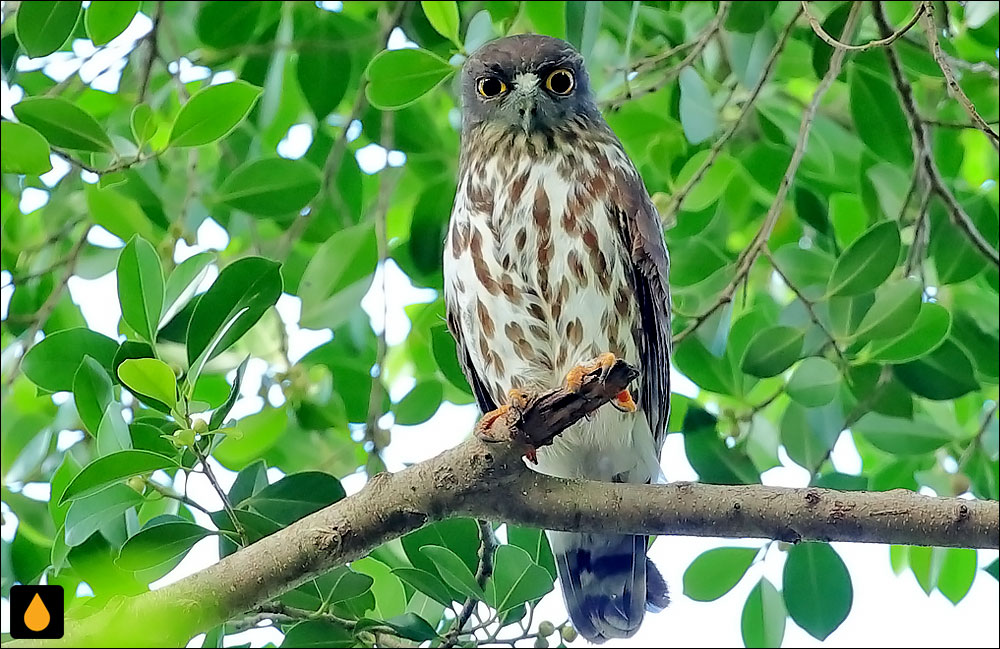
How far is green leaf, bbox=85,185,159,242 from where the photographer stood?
8.98ft

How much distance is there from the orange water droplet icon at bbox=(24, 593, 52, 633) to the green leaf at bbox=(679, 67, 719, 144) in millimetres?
1749

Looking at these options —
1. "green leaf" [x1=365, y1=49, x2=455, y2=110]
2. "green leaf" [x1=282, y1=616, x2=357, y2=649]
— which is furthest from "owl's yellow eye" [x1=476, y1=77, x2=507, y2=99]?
"green leaf" [x1=282, y1=616, x2=357, y2=649]

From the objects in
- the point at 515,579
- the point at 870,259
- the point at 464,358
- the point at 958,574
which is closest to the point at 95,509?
the point at 515,579

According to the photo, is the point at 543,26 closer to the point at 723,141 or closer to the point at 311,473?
the point at 723,141

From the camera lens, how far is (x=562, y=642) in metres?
2.39

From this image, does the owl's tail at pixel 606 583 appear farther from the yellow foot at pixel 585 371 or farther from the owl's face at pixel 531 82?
the owl's face at pixel 531 82

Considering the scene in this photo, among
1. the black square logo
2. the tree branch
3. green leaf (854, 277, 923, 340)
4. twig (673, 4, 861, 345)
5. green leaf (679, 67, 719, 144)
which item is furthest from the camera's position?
green leaf (679, 67, 719, 144)

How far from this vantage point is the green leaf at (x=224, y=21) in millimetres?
3068

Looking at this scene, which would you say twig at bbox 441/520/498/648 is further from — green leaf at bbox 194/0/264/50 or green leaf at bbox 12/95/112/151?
green leaf at bbox 194/0/264/50

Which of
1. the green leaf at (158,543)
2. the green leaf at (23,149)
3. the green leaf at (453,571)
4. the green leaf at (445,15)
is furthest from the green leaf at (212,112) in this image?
the green leaf at (453,571)

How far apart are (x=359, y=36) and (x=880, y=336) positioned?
1.60 m

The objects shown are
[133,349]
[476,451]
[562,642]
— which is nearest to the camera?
→ [476,451]

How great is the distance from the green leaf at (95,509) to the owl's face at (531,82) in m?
1.39

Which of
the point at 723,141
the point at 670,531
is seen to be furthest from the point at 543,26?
the point at 670,531
